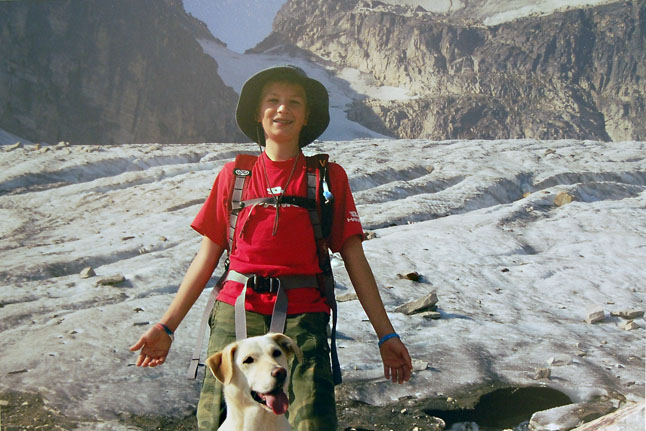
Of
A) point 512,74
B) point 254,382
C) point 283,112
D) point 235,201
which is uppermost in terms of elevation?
point 512,74

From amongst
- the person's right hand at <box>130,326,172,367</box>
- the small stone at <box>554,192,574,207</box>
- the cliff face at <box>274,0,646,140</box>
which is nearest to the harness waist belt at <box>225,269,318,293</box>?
the person's right hand at <box>130,326,172,367</box>

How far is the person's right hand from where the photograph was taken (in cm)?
255

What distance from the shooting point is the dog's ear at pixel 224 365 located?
6.91 ft

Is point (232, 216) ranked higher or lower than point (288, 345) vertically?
higher

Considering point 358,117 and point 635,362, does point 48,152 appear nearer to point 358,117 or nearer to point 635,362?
point 635,362

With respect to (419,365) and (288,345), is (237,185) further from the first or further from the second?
(419,365)

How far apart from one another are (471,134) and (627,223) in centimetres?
9076

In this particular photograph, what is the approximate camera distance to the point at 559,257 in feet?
36.1

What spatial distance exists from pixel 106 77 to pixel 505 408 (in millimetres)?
75873

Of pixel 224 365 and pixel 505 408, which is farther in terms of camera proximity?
pixel 505 408

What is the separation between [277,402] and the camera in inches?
77.8

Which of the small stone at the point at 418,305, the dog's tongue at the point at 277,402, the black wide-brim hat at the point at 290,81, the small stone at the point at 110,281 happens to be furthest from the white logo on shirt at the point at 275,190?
the small stone at the point at 110,281

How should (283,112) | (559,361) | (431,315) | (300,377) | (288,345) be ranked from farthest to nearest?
(431,315)
(559,361)
(283,112)
(300,377)
(288,345)

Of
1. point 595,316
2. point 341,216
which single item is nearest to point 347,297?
point 595,316
